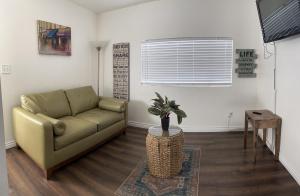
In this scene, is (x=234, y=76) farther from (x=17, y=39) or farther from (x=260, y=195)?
(x=17, y=39)

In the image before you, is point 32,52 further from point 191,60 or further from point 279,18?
point 279,18

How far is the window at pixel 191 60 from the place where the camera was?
11.5ft

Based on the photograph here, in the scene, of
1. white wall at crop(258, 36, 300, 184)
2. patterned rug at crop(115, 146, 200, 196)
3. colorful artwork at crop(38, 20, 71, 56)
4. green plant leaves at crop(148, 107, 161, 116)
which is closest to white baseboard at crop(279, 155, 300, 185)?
white wall at crop(258, 36, 300, 184)

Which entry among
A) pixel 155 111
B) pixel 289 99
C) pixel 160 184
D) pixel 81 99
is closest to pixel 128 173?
pixel 160 184

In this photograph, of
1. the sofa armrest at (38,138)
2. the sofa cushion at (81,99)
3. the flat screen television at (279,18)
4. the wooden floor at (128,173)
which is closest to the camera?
the flat screen television at (279,18)

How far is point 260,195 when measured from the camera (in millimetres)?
1924

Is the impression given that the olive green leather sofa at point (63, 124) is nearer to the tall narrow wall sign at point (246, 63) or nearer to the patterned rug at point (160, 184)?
the patterned rug at point (160, 184)

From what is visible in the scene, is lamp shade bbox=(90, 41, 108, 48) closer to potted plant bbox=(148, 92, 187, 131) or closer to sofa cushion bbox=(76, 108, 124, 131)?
sofa cushion bbox=(76, 108, 124, 131)

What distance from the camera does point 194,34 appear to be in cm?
354

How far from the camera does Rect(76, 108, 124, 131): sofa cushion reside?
117 inches

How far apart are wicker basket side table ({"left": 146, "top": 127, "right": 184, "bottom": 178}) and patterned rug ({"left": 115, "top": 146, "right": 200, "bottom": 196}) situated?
81 mm

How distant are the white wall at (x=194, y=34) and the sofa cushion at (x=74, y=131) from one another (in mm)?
1397

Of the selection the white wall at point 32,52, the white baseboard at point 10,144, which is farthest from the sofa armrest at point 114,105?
the white baseboard at point 10,144

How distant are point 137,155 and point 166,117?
0.87 m
